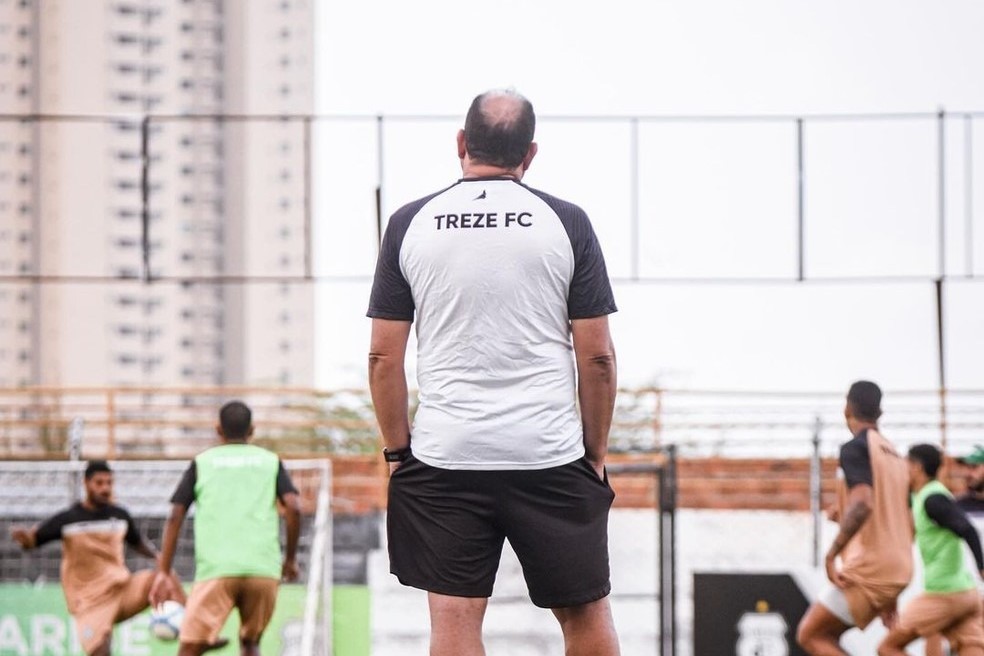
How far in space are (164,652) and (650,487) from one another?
10.7m

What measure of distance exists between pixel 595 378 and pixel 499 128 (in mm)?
647

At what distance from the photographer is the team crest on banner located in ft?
34.4

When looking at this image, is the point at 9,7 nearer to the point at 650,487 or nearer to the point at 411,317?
the point at 650,487

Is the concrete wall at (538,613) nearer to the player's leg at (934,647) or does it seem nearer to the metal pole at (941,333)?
the player's leg at (934,647)

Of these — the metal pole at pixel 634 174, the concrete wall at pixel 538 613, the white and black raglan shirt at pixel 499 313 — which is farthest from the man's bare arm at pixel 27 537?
the metal pole at pixel 634 174

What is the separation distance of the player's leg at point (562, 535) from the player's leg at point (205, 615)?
4547 mm

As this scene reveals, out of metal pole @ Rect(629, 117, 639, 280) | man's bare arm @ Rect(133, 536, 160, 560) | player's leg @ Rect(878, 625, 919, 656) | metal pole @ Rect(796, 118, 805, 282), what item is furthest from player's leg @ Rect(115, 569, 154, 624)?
metal pole @ Rect(796, 118, 805, 282)

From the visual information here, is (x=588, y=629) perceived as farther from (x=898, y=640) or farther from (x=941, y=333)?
(x=941, y=333)

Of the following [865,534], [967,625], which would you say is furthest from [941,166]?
[865,534]

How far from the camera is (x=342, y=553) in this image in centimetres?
1293

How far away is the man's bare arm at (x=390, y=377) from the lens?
3.77 m

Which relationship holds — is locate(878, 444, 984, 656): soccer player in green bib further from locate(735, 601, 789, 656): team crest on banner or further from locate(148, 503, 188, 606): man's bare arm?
locate(148, 503, 188, 606): man's bare arm

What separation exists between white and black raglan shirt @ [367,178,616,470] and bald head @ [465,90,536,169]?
95 millimetres

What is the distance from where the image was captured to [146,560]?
1284 cm
